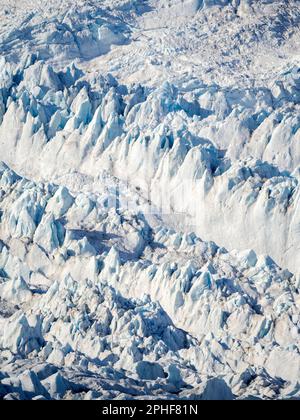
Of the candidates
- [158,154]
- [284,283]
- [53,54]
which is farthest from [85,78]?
[284,283]

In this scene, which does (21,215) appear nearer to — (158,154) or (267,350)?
(158,154)

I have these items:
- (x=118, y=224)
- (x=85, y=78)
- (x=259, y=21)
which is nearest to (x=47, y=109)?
(x=85, y=78)

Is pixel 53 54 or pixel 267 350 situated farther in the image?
pixel 53 54

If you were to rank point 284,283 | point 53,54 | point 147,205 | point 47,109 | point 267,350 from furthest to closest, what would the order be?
point 53,54
point 47,109
point 147,205
point 284,283
point 267,350

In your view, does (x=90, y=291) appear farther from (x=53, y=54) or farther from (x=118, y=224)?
(x=53, y=54)

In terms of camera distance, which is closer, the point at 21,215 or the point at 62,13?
the point at 21,215

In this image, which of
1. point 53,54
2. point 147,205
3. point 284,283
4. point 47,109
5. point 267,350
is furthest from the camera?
point 53,54
